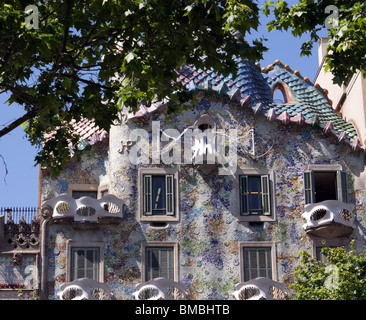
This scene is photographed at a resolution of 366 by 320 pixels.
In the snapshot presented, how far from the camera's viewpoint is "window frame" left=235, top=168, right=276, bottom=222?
35219mm

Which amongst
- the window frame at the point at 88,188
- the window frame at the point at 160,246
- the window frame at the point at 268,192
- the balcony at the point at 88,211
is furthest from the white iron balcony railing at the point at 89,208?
the window frame at the point at 268,192

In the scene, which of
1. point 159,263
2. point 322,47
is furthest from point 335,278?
point 322,47

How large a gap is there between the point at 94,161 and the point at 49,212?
9.48 feet

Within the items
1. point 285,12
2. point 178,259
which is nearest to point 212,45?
point 285,12

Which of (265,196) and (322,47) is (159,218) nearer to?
(265,196)

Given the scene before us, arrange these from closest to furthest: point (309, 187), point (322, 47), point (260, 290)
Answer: point (260, 290), point (309, 187), point (322, 47)

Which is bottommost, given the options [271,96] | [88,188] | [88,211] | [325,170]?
[88,211]

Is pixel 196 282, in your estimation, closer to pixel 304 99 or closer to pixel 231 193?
pixel 231 193

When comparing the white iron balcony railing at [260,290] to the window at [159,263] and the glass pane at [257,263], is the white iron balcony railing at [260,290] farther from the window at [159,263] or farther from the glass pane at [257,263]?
the window at [159,263]

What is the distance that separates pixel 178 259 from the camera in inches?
1362

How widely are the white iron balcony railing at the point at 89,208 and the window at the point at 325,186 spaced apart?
645cm

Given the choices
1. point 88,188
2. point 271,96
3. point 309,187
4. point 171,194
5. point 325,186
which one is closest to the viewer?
point 171,194

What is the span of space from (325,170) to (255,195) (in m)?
2.63

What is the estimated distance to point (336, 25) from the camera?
2272 cm
